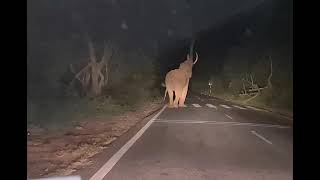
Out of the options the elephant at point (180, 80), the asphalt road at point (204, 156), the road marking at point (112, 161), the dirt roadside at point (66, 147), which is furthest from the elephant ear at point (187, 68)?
the road marking at point (112, 161)

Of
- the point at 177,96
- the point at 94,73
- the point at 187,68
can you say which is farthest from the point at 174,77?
the point at 94,73

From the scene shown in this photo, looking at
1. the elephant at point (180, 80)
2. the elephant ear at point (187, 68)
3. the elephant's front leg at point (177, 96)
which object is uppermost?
the elephant ear at point (187, 68)

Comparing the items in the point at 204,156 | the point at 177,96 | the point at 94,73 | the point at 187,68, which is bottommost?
the point at 204,156

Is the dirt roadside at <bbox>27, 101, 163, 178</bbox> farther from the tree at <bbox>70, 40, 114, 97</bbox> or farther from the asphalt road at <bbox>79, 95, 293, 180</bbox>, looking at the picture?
the tree at <bbox>70, 40, 114, 97</bbox>

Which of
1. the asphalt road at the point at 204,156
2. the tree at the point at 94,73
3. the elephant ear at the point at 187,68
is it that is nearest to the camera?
the asphalt road at the point at 204,156

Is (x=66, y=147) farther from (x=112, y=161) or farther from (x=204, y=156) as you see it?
(x=204, y=156)

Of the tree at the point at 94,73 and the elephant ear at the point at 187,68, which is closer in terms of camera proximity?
the elephant ear at the point at 187,68

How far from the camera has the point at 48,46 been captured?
25125 mm

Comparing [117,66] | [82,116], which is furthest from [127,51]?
[82,116]

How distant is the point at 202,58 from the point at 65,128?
5656cm

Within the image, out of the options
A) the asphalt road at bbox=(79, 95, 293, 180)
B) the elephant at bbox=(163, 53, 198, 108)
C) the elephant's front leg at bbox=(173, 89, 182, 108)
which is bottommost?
the asphalt road at bbox=(79, 95, 293, 180)

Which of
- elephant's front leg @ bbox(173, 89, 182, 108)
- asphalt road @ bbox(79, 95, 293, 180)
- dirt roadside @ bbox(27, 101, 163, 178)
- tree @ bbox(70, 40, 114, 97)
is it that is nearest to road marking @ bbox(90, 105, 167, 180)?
asphalt road @ bbox(79, 95, 293, 180)

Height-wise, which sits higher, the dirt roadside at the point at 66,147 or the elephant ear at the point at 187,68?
the elephant ear at the point at 187,68

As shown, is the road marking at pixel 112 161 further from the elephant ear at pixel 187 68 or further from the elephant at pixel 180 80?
the elephant ear at pixel 187 68
